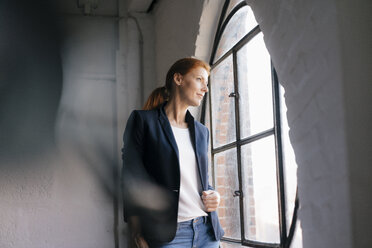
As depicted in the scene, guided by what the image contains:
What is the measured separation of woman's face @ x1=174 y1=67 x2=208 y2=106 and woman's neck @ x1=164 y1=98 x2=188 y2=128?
0.03 meters

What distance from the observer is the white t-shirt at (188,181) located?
2123mm

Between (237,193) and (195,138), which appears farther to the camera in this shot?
(237,193)

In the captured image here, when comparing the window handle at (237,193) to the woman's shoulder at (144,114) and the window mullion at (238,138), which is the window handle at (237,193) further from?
the woman's shoulder at (144,114)

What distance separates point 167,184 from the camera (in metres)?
2.13

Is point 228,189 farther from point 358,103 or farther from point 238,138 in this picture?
point 358,103

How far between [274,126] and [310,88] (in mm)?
1011

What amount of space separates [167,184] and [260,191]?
46.2 inches

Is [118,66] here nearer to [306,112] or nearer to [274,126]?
[274,126]

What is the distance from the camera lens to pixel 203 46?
404 cm

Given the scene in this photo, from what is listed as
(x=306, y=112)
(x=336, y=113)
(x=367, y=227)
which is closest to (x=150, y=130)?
(x=306, y=112)

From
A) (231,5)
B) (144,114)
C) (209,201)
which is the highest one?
(231,5)

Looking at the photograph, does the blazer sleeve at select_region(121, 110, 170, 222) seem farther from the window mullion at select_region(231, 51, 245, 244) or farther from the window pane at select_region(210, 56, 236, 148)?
the window pane at select_region(210, 56, 236, 148)

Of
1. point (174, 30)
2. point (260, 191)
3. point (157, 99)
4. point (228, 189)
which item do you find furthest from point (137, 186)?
point (174, 30)

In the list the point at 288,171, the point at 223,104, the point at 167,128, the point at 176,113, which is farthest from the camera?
the point at 223,104
